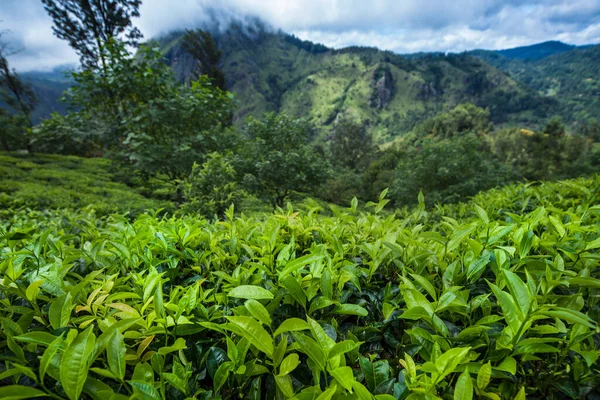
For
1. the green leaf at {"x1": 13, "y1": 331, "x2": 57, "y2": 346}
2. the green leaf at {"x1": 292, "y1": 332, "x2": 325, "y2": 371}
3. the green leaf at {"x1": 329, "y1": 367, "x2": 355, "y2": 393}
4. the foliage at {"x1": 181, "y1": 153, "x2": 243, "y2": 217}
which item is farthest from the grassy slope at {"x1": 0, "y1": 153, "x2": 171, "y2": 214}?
the green leaf at {"x1": 329, "y1": 367, "x2": 355, "y2": 393}

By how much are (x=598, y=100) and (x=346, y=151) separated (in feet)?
469

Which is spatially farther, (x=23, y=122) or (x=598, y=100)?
(x=598, y=100)

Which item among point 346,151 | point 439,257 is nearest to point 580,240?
point 439,257

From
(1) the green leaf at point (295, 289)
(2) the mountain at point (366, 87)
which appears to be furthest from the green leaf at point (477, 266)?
(2) the mountain at point (366, 87)

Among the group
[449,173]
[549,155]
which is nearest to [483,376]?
[449,173]

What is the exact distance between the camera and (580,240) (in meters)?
1.36

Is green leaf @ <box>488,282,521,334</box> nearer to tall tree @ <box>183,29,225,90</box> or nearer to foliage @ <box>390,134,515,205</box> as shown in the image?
foliage @ <box>390,134,515,205</box>

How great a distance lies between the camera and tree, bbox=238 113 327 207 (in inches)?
383

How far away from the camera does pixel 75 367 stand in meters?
0.72

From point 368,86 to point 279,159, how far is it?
464 feet

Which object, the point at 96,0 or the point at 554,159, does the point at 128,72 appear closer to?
the point at 96,0

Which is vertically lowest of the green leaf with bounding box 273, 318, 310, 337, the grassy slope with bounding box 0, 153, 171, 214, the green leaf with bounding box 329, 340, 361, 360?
the grassy slope with bounding box 0, 153, 171, 214

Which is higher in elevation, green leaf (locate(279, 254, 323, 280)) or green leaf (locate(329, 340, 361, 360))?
green leaf (locate(279, 254, 323, 280))

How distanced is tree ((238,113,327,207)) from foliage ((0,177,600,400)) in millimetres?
8273
